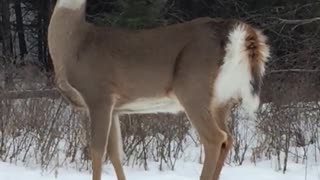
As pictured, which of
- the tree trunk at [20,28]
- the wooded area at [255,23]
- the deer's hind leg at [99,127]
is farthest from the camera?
the tree trunk at [20,28]

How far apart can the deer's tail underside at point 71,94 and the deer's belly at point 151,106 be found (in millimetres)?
335

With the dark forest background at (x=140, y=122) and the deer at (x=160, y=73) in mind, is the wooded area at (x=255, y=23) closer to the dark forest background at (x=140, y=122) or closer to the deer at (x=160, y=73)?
the dark forest background at (x=140, y=122)

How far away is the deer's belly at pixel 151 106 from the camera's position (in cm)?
733

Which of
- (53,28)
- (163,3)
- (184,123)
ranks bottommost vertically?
(184,123)

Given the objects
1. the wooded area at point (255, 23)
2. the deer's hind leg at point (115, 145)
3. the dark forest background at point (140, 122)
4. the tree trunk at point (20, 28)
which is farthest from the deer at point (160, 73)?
the tree trunk at point (20, 28)

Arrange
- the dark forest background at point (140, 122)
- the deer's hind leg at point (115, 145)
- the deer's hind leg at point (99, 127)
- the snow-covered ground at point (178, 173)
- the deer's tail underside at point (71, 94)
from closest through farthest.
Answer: the deer's hind leg at point (99, 127), the deer's tail underside at point (71, 94), the deer's hind leg at point (115, 145), the snow-covered ground at point (178, 173), the dark forest background at point (140, 122)

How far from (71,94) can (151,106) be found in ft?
2.43

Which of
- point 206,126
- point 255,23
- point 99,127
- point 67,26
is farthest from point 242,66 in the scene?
point 255,23

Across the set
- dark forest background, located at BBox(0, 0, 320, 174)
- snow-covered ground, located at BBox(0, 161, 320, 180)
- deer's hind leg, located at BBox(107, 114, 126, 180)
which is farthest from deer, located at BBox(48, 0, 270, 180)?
dark forest background, located at BBox(0, 0, 320, 174)

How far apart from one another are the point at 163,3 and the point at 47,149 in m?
9.37

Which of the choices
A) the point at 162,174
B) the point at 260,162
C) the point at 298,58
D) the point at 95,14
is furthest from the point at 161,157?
the point at 95,14

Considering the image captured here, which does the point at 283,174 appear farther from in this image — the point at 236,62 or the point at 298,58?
the point at 298,58

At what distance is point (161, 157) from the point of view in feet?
27.6

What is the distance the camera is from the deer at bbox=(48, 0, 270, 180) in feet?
23.2
